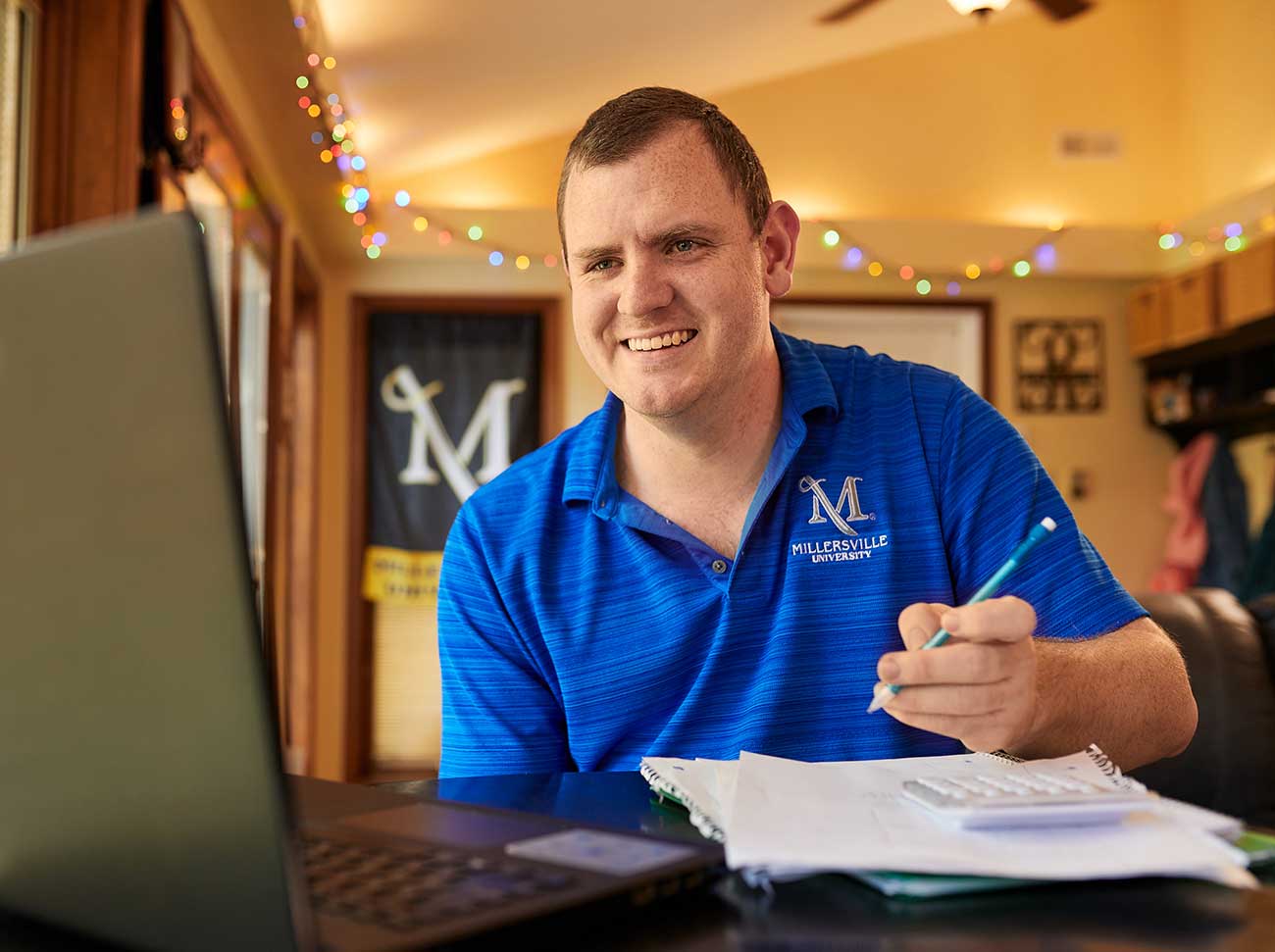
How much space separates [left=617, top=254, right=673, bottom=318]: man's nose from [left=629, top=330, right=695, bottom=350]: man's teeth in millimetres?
29

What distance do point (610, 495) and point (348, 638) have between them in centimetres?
470

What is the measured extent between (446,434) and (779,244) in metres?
4.40

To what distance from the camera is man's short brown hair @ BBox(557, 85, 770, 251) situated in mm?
1416

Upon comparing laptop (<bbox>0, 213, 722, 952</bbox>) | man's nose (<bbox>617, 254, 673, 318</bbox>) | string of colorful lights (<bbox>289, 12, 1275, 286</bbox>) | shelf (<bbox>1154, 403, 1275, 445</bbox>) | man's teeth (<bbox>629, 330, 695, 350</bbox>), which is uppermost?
string of colorful lights (<bbox>289, 12, 1275, 286</bbox>)

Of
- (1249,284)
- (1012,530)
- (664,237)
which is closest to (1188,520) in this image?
(1249,284)

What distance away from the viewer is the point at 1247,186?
5.75m

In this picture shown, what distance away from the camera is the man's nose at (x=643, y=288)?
142 centimetres

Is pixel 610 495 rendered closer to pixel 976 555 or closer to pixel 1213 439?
pixel 976 555

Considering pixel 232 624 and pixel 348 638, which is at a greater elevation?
pixel 232 624

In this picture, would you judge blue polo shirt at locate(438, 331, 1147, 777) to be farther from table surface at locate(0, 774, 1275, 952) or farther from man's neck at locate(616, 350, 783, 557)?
table surface at locate(0, 774, 1275, 952)

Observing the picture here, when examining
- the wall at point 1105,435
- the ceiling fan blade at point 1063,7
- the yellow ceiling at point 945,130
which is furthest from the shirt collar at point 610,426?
the wall at point 1105,435

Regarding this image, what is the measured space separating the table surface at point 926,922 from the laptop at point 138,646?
0.09 ft

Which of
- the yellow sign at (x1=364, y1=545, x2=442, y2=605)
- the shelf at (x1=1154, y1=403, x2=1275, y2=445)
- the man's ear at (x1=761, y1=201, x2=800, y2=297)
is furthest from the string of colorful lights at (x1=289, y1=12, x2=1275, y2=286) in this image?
the man's ear at (x1=761, y1=201, x2=800, y2=297)

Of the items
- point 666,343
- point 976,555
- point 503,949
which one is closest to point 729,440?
point 666,343
